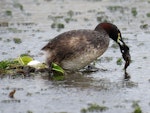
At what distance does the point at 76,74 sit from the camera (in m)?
14.0

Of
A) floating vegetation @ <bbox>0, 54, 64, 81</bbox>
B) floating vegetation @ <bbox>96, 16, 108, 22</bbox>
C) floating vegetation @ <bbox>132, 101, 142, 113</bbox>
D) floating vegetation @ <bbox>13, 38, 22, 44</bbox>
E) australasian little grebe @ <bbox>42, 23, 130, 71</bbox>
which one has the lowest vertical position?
floating vegetation @ <bbox>96, 16, 108, 22</bbox>

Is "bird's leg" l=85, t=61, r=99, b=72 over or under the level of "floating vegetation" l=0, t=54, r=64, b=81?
under

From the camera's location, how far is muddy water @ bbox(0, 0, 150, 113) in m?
11.4

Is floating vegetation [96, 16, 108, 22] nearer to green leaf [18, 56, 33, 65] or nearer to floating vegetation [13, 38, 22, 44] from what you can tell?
floating vegetation [13, 38, 22, 44]

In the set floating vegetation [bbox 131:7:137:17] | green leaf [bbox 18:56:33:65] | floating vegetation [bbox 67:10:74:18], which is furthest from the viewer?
floating vegetation [bbox 67:10:74:18]

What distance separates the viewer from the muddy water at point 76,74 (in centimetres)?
1138

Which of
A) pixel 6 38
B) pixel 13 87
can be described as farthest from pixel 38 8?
pixel 13 87

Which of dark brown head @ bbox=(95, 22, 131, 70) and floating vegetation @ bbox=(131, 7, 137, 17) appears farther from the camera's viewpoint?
floating vegetation @ bbox=(131, 7, 137, 17)

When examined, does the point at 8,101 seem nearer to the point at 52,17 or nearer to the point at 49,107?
the point at 49,107

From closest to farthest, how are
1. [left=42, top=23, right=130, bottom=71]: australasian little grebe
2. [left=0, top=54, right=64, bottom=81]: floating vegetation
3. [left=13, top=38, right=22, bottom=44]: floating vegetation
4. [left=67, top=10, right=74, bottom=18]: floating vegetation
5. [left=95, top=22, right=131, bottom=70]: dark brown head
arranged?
[left=42, top=23, right=130, bottom=71]: australasian little grebe
[left=0, top=54, right=64, bottom=81]: floating vegetation
[left=95, top=22, right=131, bottom=70]: dark brown head
[left=13, top=38, right=22, bottom=44]: floating vegetation
[left=67, top=10, right=74, bottom=18]: floating vegetation

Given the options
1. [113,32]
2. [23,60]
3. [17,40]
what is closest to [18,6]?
[17,40]

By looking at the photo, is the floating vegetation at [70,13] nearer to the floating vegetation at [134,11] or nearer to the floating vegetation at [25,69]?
the floating vegetation at [134,11]

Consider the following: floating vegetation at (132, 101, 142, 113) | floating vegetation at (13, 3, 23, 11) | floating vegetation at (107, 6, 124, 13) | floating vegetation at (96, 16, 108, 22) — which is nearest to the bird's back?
floating vegetation at (132, 101, 142, 113)

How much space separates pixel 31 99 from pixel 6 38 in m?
7.77
